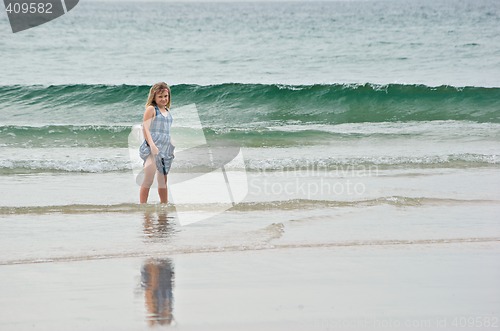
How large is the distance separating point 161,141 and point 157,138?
6 centimetres

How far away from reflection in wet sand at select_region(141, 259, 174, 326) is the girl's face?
2691mm

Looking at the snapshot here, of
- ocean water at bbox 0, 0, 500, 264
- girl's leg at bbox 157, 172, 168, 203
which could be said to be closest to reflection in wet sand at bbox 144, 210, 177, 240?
ocean water at bbox 0, 0, 500, 264

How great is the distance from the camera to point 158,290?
6027mm

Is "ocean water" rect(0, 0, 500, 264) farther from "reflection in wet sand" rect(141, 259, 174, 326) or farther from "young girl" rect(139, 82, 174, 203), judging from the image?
"reflection in wet sand" rect(141, 259, 174, 326)

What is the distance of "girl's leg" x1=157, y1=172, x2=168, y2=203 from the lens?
945cm

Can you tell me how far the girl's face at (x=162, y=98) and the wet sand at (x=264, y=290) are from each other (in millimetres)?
2510

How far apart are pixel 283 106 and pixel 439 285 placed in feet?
51.3

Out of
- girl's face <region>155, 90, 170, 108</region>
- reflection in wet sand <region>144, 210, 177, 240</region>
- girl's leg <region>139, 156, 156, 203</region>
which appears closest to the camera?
reflection in wet sand <region>144, 210, 177, 240</region>

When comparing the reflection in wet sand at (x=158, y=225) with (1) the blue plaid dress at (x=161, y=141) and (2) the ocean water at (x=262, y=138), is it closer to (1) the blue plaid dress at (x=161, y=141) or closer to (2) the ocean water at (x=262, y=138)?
(2) the ocean water at (x=262, y=138)

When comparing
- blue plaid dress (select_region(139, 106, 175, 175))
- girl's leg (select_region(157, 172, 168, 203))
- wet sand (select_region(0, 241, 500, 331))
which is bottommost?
wet sand (select_region(0, 241, 500, 331))

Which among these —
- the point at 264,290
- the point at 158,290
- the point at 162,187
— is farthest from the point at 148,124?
the point at 264,290

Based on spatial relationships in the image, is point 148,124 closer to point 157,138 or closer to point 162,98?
point 157,138

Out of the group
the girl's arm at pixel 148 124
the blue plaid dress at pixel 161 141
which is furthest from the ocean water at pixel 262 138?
the girl's arm at pixel 148 124

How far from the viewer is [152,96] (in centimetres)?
916
